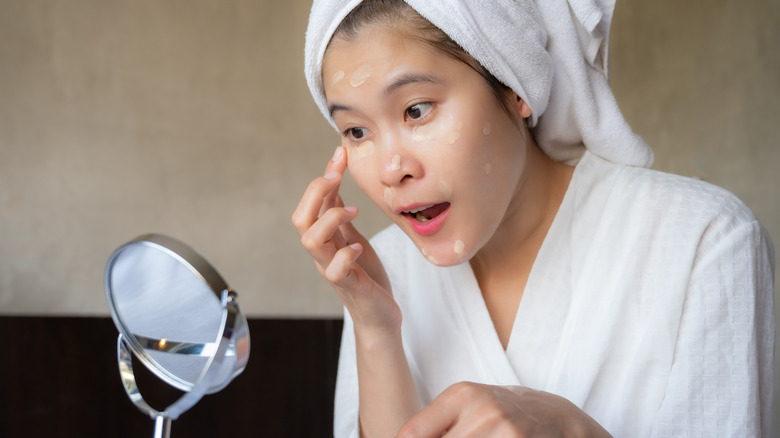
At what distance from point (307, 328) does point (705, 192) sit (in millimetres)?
1933

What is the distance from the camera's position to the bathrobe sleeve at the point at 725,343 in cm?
84

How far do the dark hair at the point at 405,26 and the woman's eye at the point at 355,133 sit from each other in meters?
0.12

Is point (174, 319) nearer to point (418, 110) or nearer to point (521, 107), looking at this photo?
point (418, 110)

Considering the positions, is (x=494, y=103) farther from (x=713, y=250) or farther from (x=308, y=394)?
(x=308, y=394)

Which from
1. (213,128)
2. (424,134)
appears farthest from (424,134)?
(213,128)

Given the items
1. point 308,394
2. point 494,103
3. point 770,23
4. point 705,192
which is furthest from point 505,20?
point 308,394

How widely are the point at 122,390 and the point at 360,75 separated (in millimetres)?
1822

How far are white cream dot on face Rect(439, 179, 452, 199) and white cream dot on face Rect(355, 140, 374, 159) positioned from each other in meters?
0.10

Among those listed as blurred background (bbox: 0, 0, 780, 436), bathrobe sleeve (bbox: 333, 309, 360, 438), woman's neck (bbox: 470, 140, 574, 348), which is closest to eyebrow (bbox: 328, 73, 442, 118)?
woman's neck (bbox: 470, 140, 574, 348)

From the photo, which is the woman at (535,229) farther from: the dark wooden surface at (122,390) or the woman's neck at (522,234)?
the dark wooden surface at (122,390)

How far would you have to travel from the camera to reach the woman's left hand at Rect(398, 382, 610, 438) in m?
0.67

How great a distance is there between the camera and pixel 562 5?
970mm

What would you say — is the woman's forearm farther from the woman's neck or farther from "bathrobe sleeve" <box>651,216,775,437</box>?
"bathrobe sleeve" <box>651,216,775,437</box>

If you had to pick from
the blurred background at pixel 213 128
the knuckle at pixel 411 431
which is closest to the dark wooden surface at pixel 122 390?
the blurred background at pixel 213 128
